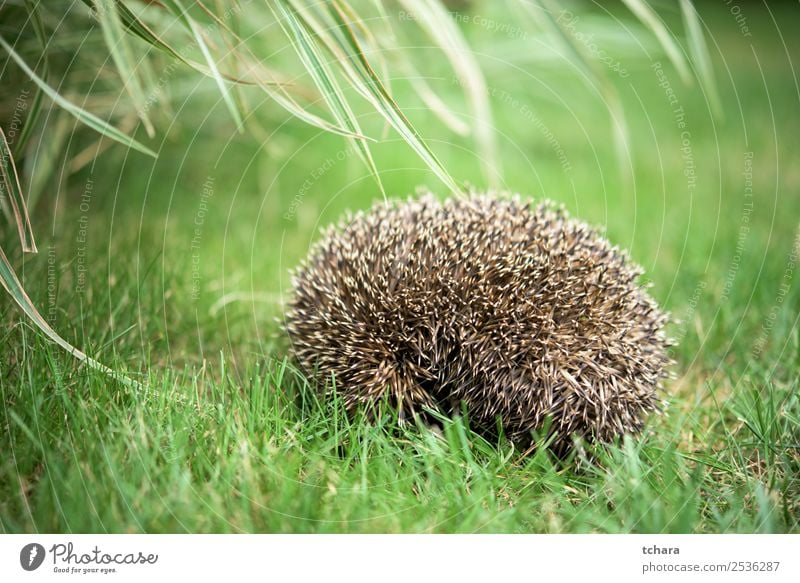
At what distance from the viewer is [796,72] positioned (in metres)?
5.23

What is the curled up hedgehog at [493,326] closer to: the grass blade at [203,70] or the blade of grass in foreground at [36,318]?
the grass blade at [203,70]

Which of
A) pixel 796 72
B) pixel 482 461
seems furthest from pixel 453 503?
pixel 796 72

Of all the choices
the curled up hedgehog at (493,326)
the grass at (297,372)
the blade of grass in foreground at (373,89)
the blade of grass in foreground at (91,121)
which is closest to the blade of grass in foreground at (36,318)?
the grass at (297,372)

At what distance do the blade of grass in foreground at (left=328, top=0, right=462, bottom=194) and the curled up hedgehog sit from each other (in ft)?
1.29

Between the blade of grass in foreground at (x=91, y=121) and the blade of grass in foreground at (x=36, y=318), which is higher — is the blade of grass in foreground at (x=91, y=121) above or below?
above

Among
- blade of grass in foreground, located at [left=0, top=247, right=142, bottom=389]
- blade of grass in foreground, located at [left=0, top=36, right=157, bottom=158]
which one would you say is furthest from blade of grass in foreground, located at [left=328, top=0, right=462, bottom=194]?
blade of grass in foreground, located at [left=0, top=247, right=142, bottom=389]

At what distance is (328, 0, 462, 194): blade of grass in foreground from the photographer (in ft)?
6.83

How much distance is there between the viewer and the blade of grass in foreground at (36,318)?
2102 mm

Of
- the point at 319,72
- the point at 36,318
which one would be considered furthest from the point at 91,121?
the point at 319,72

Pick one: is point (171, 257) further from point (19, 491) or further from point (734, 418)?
point (734, 418)

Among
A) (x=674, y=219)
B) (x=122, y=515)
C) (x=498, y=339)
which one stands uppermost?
(x=674, y=219)

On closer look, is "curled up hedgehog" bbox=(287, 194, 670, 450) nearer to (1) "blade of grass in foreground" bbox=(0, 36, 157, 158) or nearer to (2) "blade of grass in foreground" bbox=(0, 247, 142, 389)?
(2) "blade of grass in foreground" bbox=(0, 247, 142, 389)

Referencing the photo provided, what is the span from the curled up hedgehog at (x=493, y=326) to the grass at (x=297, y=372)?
141mm
